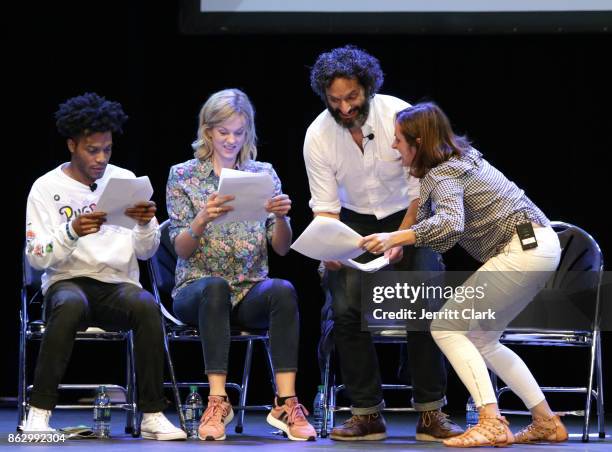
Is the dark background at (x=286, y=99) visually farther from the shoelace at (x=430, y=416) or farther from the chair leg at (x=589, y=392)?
the shoelace at (x=430, y=416)

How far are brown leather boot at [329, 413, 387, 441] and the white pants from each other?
1.48 ft

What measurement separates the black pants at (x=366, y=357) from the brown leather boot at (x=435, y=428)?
0.12 feet

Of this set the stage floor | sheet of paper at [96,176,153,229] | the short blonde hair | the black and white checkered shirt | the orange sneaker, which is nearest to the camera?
the stage floor

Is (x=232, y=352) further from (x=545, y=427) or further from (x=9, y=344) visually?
(x=545, y=427)

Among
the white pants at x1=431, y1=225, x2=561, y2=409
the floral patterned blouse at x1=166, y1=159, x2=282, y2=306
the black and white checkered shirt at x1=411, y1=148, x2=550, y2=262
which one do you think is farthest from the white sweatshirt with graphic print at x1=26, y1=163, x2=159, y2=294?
the white pants at x1=431, y1=225, x2=561, y2=409

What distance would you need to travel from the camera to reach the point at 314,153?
172 inches

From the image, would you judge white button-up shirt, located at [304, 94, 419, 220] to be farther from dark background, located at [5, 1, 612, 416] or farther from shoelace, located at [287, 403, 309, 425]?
dark background, located at [5, 1, 612, 416]

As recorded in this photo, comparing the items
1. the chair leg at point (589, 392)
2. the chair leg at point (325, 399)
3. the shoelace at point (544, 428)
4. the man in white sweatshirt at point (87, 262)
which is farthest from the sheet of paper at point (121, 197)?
the chair leg at point (589, 392)

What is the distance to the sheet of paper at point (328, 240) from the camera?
12.4ft

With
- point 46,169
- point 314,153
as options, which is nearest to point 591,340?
point 314,153

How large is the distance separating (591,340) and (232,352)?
7.06 feet

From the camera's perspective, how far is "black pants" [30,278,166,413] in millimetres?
4004

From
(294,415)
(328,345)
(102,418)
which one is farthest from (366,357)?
(102,418)

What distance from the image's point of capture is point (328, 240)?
3.87 metres
